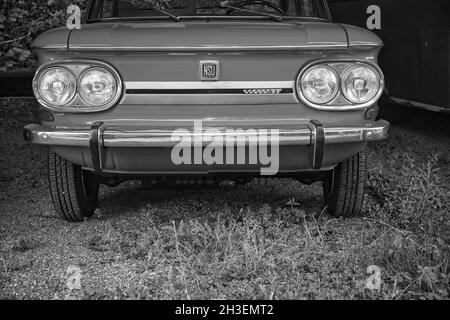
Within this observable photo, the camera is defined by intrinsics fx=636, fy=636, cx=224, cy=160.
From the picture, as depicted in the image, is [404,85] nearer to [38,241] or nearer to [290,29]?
[290,29]

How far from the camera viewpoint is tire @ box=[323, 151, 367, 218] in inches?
147

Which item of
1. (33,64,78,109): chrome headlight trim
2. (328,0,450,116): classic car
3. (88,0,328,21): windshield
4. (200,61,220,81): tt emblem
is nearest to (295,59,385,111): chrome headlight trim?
(200,61,220,81): tt emblem

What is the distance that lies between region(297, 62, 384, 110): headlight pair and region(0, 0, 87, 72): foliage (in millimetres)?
4409

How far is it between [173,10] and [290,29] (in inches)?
48.4

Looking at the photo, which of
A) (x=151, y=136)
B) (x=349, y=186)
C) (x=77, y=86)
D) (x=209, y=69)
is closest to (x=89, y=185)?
(x=77, y=86)

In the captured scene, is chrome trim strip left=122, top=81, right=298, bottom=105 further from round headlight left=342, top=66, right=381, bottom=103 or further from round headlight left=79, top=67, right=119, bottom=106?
round headlight left=342, top=66, right=381, bottom=103

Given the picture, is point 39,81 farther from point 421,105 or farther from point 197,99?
point 421,105

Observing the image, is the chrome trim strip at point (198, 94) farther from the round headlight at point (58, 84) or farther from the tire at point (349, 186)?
the tire at point (349, 186)

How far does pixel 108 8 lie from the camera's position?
15.2ft

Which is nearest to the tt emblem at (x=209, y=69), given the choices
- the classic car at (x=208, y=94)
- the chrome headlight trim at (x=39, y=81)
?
the classic car at (x=208, y=94)

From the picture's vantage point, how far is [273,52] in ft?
10.7

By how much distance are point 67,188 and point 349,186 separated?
165 centimetres

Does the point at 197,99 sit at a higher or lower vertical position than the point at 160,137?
higher
